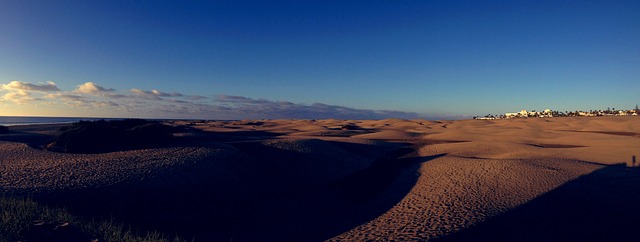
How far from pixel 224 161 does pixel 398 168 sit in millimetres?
8309

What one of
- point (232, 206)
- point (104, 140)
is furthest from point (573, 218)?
point (104, 140)

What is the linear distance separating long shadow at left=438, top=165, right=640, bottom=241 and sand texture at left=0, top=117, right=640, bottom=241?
3cm

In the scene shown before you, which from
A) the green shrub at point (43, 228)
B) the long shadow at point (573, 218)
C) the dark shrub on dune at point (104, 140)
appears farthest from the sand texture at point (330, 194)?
the green shrub at point (43, 228)

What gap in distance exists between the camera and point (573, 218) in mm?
7809

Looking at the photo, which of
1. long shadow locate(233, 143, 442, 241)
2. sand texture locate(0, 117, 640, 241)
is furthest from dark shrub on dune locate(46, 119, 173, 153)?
long shadow locate(233, 143, 442, 241)

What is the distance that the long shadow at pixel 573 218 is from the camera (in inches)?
271

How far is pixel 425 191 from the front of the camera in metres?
10.6

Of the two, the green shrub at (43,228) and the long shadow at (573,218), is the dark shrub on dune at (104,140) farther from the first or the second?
the long shadow at (573,218)

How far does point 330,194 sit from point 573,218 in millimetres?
6743

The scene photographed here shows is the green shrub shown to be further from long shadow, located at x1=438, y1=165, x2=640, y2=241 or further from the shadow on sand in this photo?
long shadow, located at x1=438, y1=165, x2=640, y2=241

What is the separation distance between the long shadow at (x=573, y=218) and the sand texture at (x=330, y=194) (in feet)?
0.09

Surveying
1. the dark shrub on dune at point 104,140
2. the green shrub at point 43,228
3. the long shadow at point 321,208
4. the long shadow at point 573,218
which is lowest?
the long shadow at point 321,208

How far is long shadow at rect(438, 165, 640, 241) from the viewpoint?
6.88 meters

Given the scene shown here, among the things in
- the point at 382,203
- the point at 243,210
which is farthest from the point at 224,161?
the point at 382,203
